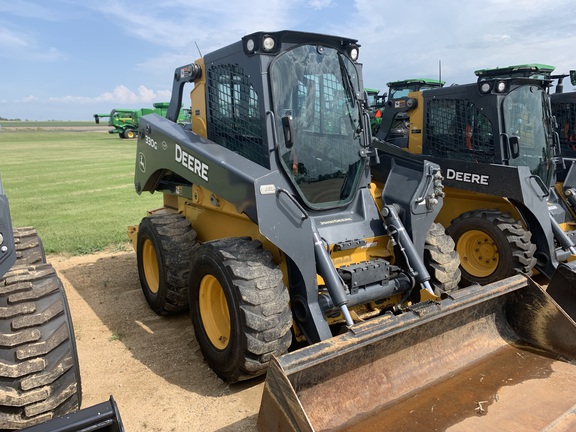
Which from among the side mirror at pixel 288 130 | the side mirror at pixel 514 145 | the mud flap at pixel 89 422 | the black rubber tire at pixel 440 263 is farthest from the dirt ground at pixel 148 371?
the side mirror at pixel 514 145

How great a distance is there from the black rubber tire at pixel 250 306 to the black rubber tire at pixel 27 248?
5.09 ft

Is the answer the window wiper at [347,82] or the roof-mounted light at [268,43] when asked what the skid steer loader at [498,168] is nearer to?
the window wiper at [347,82]

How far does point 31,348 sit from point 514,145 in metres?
5.63

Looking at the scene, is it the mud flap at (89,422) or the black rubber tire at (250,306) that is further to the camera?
the black rubber tire at (250,306)

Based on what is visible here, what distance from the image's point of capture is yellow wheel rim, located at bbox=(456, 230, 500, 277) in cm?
589

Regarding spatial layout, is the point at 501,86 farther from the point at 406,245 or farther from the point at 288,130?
the point at 288,130

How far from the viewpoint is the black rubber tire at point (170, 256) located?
460 centimetres

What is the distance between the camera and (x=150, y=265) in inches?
208

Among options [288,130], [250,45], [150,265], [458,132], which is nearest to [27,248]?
[150,265]

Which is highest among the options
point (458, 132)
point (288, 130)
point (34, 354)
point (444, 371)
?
point (288, 130)

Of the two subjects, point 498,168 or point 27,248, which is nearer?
point 27,248

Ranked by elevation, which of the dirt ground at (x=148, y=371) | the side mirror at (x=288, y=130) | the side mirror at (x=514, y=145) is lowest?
the dirt ground at (x=148, y=371)

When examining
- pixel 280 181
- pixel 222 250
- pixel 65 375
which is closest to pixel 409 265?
pixel 280 181

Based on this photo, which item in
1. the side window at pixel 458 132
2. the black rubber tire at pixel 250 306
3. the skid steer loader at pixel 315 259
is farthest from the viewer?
the side window at pixel 458 132
